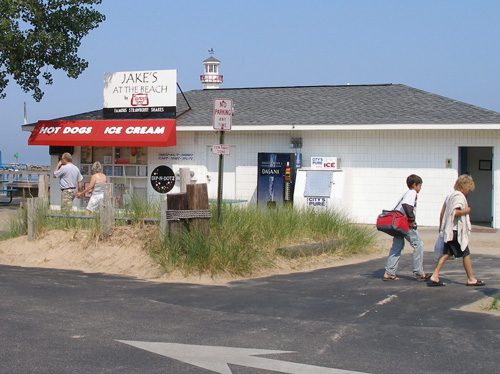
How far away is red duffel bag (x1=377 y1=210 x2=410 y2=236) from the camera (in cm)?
1116

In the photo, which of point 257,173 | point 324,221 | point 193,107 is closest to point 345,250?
point 324,221

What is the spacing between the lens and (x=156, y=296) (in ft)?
33.3

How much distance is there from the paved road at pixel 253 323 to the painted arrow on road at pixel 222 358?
3.7 inches

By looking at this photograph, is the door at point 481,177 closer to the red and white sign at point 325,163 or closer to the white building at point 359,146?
the white building at point 359,146

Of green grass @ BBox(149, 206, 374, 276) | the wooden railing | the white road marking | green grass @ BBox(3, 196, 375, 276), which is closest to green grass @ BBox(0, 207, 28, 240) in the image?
green grass @ BBox(3, 196, 375, 276)

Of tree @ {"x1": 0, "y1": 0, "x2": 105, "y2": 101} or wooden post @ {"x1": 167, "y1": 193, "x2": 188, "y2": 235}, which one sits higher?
tree @ {"x1": 0, "y1": 0, "x2": 105, "y2": 101}

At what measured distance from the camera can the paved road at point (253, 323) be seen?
6863 millimetres

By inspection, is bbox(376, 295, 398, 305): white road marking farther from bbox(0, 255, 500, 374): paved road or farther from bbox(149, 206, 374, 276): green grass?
bbox(149, 206, 374, 276): green grass

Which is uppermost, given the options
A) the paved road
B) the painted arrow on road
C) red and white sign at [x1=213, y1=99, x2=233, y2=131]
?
red and white sign at [x1=213, y1=99, x2=233, y2=131]

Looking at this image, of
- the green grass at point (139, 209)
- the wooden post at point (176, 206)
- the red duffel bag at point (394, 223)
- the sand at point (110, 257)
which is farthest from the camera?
the green grass at point (139, 209)

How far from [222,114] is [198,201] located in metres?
1.53

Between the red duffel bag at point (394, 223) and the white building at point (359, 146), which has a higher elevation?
the white building at point (359, 146)

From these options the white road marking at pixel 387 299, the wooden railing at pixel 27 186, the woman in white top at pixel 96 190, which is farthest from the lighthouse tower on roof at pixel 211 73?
the white road marking at pixel 387 299

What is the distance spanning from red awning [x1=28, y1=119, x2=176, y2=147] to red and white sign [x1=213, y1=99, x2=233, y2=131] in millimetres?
9416
